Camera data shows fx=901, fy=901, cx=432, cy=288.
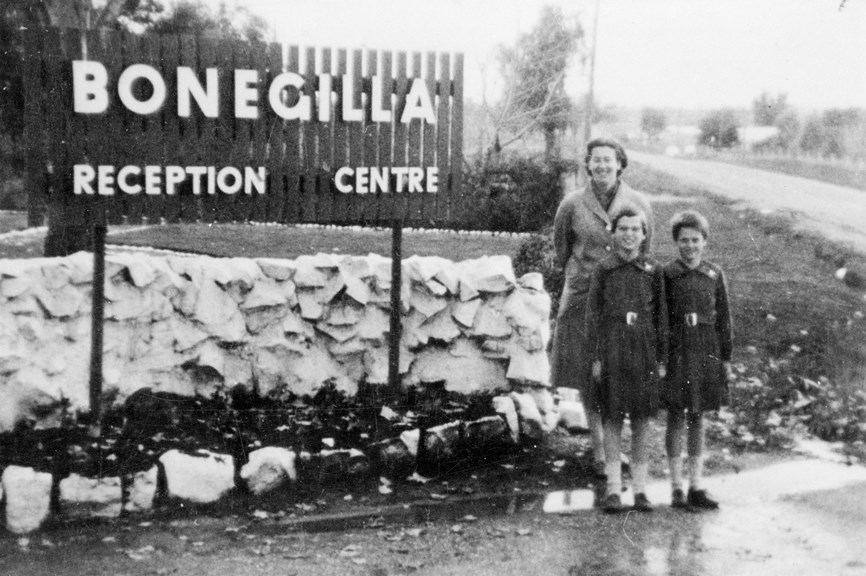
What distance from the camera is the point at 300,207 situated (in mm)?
5594

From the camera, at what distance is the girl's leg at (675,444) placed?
A: 4.88 m

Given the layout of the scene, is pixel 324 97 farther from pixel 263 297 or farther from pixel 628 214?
pixel 628 214

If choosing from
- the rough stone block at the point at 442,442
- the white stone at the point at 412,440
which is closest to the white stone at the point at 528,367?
Result: the rough stone block at the point at 442,442

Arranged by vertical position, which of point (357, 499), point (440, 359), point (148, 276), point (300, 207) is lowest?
point (357, 499)

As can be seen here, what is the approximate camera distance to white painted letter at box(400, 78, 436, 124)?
18.8 ft

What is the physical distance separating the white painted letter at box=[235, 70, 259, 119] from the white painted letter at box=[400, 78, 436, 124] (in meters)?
0.96

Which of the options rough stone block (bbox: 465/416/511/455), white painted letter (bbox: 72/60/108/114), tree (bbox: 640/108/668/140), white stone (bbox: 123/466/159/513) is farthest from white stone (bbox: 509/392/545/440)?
tree (bbox: 640/108/668/140)

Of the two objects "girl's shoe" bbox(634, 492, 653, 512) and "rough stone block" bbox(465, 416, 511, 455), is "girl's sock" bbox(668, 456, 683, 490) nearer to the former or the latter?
"girl's shoe" bbox(634, 492, 653, 512)

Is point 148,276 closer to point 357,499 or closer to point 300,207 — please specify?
point 300,207

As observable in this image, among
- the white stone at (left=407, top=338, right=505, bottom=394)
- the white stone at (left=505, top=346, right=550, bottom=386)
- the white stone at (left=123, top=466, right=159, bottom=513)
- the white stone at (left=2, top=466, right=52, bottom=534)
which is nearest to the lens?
the white stone at (left=2, top=466, right=52, bottom=534)

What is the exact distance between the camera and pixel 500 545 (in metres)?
4.25

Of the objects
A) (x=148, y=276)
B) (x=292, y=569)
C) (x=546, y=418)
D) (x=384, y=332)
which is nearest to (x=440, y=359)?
(x=384, y=332)

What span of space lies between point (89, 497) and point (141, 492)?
0.24 metres

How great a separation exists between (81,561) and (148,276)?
6.71 feet
